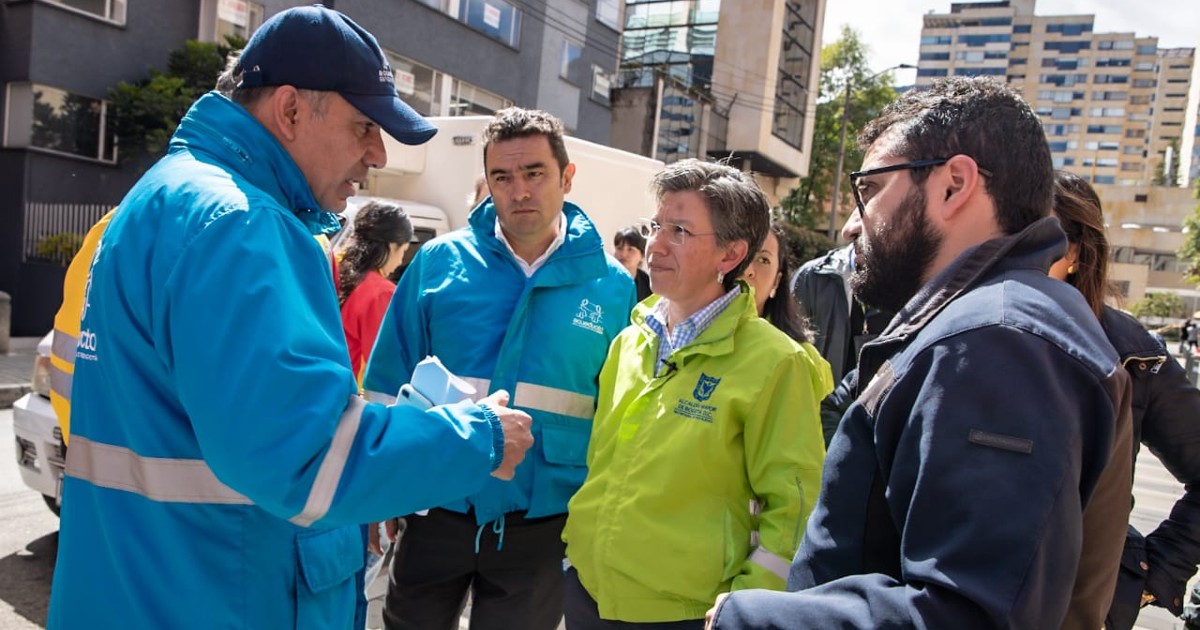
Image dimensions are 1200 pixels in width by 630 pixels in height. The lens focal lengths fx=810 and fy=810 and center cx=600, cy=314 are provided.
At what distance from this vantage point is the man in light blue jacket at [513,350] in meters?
2.85

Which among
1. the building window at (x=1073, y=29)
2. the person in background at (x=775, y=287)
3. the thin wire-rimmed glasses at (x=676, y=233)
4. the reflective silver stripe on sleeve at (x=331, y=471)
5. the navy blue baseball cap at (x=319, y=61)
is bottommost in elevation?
the reflective silver stripe on sleeve at (x=331, y=471)

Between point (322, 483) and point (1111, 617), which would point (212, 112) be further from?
point (1111, 617)

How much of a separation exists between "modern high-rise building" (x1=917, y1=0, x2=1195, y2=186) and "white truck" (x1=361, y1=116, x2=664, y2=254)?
152833 mm

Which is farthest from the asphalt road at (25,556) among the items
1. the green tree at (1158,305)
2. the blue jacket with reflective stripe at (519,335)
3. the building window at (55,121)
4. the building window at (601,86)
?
the green tree at (1158,305)

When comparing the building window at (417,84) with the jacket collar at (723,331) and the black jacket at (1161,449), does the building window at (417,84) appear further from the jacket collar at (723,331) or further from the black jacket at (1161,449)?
the black jacket at (1161,449)

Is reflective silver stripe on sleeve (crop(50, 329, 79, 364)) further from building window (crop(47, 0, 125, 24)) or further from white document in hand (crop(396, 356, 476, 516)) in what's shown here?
building window (crop(47, 0, 125, 24))

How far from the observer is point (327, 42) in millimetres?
1722

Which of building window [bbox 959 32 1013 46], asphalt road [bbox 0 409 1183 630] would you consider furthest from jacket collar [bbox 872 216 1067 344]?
building window [bbox 959 32 1013 46]

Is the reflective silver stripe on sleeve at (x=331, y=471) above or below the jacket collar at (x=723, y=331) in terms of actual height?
below

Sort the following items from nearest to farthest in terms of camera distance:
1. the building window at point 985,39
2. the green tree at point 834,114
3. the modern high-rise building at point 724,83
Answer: the modern high-rise building at point 724,83 → the green tree at point 834,114 → the building window at point 985,39

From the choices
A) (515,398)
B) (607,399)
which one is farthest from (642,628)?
(515,398)

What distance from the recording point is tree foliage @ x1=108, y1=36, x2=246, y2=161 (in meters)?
12.8

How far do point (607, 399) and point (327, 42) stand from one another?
4.82 ft

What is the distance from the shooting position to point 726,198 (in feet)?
8.66
